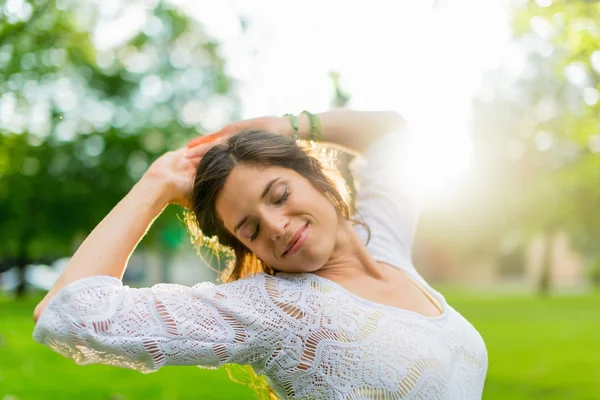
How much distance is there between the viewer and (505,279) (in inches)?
2010

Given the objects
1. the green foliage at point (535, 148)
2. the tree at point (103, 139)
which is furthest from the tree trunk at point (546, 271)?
the tree at point (103, 139)

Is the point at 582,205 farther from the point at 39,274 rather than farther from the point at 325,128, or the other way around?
the point at 39,274

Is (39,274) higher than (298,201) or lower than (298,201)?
lower

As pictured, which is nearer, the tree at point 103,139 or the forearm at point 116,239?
the forearm at point 116,239

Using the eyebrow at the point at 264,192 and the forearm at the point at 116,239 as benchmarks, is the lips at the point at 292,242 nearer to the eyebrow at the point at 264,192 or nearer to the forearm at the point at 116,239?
the eyebrow at the point at 264,192

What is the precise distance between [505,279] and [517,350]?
4117 cm

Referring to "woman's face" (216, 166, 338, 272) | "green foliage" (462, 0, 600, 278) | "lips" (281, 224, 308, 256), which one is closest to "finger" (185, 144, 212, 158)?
"woman's face" (216, 166, 338, 272)

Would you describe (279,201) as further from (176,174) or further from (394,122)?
(394,122)

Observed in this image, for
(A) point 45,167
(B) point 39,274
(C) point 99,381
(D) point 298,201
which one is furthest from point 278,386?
(B) point 39,274

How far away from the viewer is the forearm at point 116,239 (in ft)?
6.20

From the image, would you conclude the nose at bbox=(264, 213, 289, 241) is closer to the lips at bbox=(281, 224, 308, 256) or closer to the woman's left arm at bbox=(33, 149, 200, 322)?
the lips at bbox=(281, 224, 308, 256)

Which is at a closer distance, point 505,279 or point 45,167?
point 45,167

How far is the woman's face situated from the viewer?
6.75 ft

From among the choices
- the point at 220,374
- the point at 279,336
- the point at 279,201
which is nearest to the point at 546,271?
the point at 220,374
